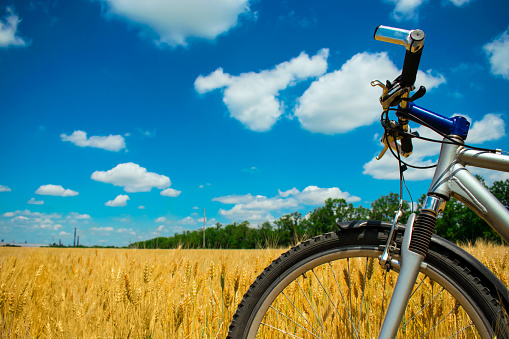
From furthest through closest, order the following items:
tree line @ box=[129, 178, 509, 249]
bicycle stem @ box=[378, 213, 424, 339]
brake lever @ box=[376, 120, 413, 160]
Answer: tree line @ box=[129, 178, 509, 249]
brake lever @ box=[376, 120, 413, 160]
bicycle stem @ box=[378, 213, 424, 339]

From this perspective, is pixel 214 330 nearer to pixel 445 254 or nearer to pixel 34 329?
pixel 34 329

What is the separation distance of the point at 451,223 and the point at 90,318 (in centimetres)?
5988

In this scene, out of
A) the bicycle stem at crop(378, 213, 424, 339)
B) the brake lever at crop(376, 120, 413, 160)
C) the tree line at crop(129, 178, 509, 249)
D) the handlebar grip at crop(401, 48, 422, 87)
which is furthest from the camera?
the tree line at crop(129, 178, 509, 249)

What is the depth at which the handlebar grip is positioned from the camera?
1334 mm

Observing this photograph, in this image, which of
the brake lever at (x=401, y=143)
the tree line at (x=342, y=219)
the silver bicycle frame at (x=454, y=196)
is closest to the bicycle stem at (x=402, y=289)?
the silver bicycle frame at (x=454, y=196)

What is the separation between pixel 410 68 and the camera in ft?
4.48

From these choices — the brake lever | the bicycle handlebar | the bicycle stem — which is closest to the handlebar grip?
the bicycle handlebar

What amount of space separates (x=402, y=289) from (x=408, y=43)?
1.01m

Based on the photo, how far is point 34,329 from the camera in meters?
2.35

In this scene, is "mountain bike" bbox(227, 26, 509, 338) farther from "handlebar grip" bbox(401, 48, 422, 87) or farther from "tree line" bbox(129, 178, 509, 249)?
"tree line" bbox(129, 178, 509, 249)

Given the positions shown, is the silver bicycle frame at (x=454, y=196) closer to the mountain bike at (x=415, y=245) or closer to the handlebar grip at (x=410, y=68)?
the mountain bike at (x=415, y=245)

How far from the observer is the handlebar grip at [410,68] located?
133 cm

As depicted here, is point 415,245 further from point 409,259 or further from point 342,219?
point 342,219

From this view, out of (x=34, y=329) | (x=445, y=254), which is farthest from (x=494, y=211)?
(x=34, y=329)
